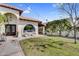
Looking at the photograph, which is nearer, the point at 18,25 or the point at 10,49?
the point at 10,49

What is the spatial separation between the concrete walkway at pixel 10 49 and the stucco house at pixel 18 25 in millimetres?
201

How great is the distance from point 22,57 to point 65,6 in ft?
4.86

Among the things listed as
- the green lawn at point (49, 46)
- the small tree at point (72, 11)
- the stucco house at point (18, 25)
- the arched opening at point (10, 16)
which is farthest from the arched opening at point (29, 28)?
the small tree at point (72, 11)

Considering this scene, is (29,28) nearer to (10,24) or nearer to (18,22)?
(18,22)

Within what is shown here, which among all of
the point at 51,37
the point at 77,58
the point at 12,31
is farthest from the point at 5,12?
the point at 77,58

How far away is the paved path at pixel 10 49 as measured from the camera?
480 cm

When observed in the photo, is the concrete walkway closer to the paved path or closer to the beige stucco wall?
the paved path

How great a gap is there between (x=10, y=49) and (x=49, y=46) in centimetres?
87

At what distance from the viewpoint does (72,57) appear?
4758 millimetres

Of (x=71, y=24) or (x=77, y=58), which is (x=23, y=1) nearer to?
(x=71, y=24)

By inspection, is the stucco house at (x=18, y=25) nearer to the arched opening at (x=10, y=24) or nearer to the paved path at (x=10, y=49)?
the arched opening at (x=10, y=24)

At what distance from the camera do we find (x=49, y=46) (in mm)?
4922

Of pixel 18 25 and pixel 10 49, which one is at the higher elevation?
pixel 18 25

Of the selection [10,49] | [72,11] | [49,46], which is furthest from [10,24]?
[72,11]
